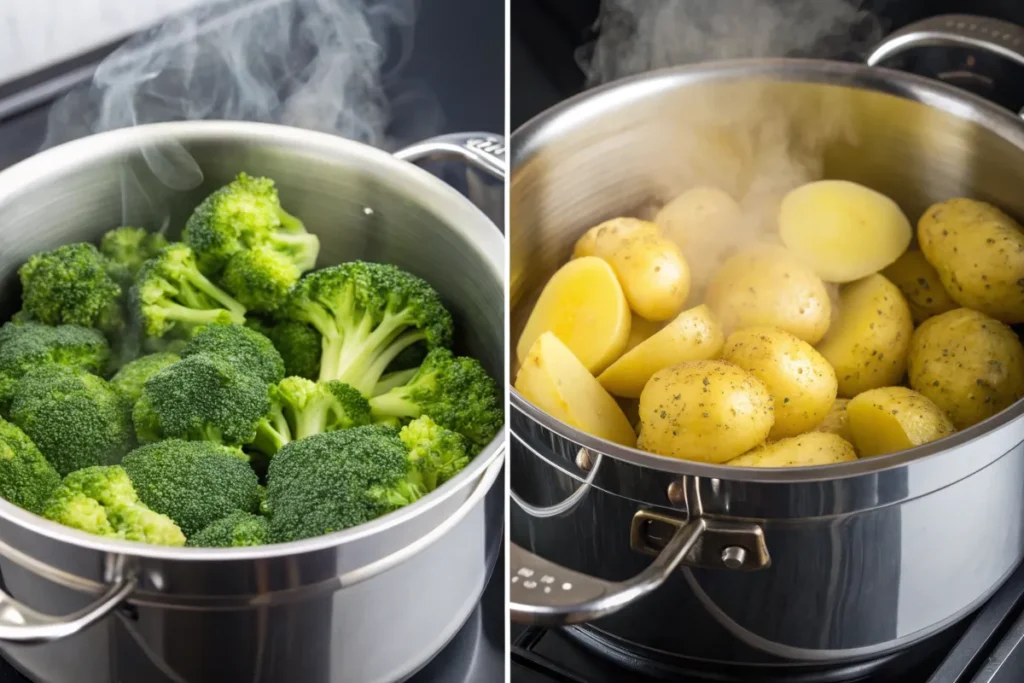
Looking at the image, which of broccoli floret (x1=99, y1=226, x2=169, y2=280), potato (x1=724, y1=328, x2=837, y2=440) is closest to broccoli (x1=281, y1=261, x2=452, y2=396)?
broccoli floret (x1=99, y1=226, x2=169, y2=280)

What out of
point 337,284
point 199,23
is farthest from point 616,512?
point 199,23

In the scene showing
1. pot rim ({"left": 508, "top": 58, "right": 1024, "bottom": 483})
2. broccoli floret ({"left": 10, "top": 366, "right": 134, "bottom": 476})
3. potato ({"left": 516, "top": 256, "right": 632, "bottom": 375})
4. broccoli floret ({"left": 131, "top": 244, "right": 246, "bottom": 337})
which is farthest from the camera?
broccoli floret ({"left": 131, "top": 244, "right": 246, "bottom": 337})

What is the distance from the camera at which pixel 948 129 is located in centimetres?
69

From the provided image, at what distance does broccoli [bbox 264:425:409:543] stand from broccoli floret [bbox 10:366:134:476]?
0.13 meters

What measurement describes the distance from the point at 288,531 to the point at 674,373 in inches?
9.4

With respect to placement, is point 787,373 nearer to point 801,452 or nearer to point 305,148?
point 801,452

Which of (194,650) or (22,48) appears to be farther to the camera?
(22,48)

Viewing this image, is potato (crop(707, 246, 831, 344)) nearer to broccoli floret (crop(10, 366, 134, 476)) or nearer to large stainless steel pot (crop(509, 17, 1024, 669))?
large stainless steel pot (crop(509, 17, 1024, 669))

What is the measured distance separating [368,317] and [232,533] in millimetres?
222

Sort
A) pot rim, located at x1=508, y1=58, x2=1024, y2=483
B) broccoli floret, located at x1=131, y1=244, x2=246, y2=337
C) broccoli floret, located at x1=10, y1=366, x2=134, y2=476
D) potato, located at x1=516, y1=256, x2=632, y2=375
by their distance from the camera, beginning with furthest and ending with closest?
broccoli floret, located at x1=131, y1=244, x2=246, y2=337 → broccoli floret, located at x1=10, y1=366, x2=134, y2=476 → potato, located at x1=516, y1=256, x2=632, y2=375 → pot rim, located at x1=508, y1=58, x2=1024, y2=483

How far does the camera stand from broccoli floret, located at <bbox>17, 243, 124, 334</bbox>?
0.75 metres

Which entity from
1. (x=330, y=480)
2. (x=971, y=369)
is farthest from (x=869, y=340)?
(x=330, y=480)

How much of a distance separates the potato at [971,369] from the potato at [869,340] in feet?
0.06

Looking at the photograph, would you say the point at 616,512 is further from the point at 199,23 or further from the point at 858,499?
the point at 199,23
